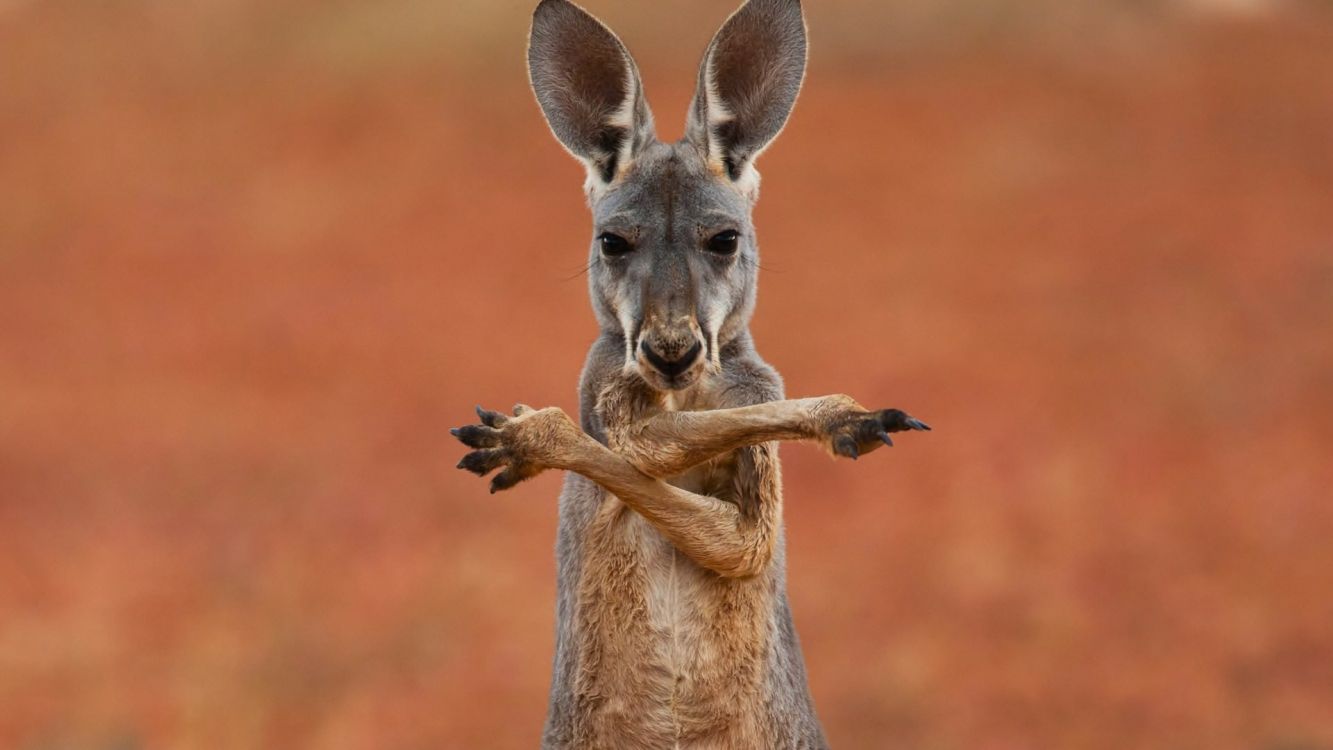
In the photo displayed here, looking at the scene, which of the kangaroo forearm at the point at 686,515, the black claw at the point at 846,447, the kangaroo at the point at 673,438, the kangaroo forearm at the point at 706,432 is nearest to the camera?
the black claw at the point at 846,447

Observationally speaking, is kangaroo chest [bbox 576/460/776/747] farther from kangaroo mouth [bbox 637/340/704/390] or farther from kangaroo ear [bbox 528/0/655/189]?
kangaroo ear [bbox 528/0/655/189]

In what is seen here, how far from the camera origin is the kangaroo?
495 cm

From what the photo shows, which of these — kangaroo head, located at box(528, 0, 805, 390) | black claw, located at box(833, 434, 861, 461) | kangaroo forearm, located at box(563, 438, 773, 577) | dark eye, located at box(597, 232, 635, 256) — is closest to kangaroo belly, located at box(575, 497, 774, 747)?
kangaroo forearm, located at box(563, 438, 773, 577)

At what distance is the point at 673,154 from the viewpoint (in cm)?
527

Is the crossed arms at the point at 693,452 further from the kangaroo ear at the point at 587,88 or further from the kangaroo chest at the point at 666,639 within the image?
the kangaroo ear at the point at 587,88

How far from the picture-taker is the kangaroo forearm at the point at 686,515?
15.8 ft

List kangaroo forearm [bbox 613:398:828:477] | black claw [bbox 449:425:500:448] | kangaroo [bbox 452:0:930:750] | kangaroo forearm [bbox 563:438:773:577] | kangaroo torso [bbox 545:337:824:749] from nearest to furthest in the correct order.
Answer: black claw [bbox 449:425:500:448] < kangaroo forearm [bbox 613:398:828:477] < kangaroo forearm [bbox 563:438:773:577] < kangaroo [bbox 452:0:930:750] < kangaroo torso [bbox 545:337:824:749]

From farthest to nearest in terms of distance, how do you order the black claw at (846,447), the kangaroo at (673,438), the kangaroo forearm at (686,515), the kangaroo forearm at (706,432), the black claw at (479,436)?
the kangaroo at (673,438)
the kangaroo forearm at (686,515)
the kangaroo forearm at (706,432)
the black claw at (479,436)
the black claw at (846,447)

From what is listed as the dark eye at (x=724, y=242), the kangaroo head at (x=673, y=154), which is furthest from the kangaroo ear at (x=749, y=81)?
the dark eye at (x=724, y=242)

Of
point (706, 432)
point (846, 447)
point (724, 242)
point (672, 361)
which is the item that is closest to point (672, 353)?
point (672, 361)

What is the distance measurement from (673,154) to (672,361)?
2.55ft

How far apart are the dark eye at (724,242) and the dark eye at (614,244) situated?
8.5 inches

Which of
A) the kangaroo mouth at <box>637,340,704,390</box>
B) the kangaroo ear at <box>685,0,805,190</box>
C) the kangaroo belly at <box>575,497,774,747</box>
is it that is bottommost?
the kangaroo belly at <box>575,497,774,747</box>

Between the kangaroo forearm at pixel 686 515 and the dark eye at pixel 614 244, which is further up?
the dark eye at pixel 614 244
